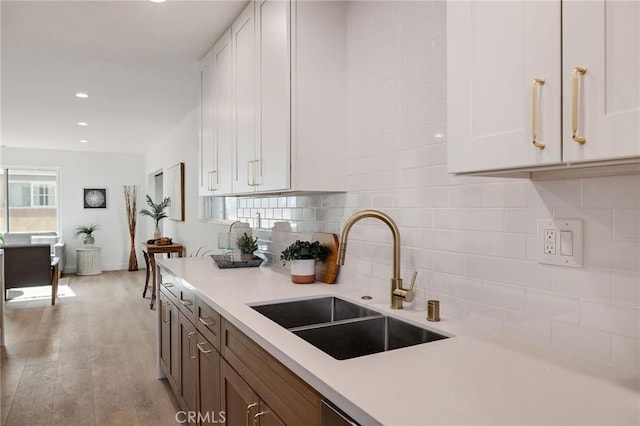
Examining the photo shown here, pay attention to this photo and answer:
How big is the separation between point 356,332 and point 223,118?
196cm

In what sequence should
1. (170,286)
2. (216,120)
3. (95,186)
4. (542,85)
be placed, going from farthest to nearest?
(95,186) < (216,120) < (170,286) < (542,85)

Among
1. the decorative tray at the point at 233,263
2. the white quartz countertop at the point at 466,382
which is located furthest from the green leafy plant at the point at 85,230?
the white quartz countertop at the point at 466,382

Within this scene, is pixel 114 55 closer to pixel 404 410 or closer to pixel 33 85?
pixel 33 85

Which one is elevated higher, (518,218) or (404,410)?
(518,218)

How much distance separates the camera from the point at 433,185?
65.0 inches

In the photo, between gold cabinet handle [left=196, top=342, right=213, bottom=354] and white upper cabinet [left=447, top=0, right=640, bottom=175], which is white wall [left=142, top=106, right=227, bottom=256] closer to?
gold cabinet handle [left=196, top=342, right=213, bottom=354]

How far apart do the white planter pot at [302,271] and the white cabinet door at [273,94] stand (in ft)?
1.32

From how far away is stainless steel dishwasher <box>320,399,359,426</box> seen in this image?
91cm

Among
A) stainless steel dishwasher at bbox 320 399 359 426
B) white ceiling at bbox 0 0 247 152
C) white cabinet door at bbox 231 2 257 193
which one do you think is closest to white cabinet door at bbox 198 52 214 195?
white ceiling at bbox 0 0 247 152

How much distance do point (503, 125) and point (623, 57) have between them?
27 cm

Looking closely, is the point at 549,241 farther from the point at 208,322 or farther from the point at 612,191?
the point at 208,322

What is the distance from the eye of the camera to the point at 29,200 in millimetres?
7926

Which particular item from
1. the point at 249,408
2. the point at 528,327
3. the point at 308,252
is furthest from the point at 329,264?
the point at 528,327

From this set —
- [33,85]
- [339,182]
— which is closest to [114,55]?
[33,85]
